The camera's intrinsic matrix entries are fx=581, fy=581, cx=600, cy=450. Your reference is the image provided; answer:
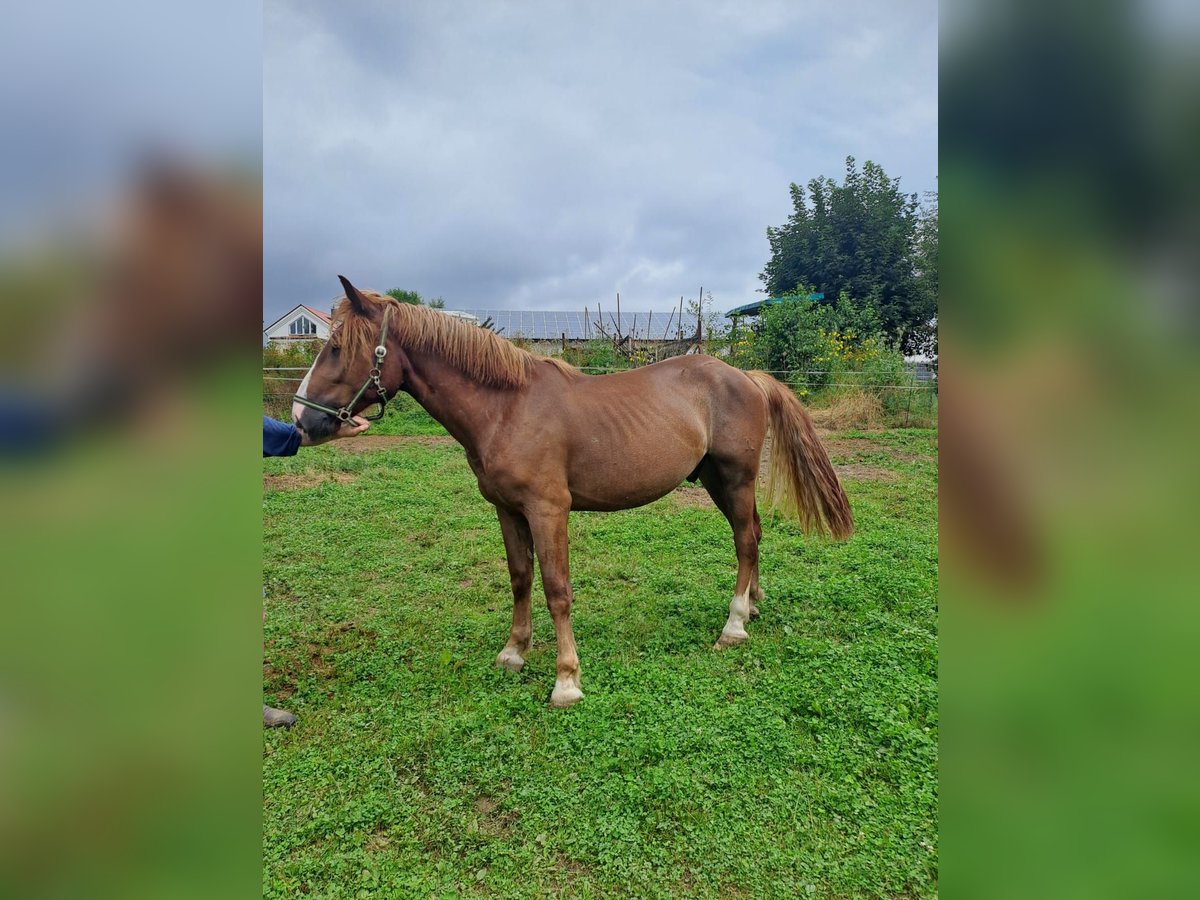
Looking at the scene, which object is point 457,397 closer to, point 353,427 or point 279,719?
point 353,427

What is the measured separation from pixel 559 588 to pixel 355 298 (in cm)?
186

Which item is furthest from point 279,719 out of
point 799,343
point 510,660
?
point 799,343

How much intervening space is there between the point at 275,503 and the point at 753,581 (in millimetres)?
5984

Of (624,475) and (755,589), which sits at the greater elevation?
(624,475)

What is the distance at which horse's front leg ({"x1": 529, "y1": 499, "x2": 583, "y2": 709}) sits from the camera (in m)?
3.12

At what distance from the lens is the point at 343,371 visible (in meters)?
2.96

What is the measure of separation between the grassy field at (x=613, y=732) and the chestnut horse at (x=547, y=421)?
1.26ft

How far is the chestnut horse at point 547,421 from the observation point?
2994 mm
